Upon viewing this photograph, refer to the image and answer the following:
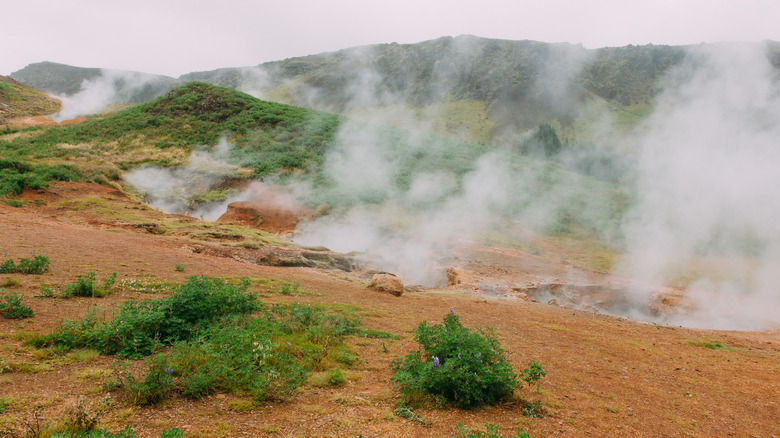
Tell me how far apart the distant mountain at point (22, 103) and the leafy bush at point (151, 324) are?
48.7 metres

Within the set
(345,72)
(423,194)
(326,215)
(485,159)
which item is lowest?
(326,215)

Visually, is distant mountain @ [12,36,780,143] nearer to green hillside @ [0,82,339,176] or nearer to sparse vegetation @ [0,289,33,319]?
green hillside @ [0,82,339,176]

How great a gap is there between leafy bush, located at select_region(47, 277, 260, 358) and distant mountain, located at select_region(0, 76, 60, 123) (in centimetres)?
4868

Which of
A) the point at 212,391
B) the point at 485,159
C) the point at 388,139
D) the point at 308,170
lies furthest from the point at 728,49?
the point at 212,391

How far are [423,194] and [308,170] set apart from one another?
9800 millimetres

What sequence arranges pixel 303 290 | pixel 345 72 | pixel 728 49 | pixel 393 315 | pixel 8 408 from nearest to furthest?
1. pixel 8 408
2. pixel 393 315
3. pixel 303 290
4. pixel 728 49
5. pixel 345 72

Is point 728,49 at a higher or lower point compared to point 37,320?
higher

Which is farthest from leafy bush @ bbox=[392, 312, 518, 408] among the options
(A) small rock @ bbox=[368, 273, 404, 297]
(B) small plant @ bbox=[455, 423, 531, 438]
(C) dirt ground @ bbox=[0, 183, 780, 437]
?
(A) small rock @ bbox=[368, 273, 404, 297]

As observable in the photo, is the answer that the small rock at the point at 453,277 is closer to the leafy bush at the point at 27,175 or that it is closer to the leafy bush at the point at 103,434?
the leafy bush at the point at 103,434

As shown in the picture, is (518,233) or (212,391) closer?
(212,391)

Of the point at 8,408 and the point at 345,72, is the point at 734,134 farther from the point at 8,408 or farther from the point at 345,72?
the point at 345,72

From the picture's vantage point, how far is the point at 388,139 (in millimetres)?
41781

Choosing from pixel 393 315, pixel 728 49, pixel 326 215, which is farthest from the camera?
pixel 728 49

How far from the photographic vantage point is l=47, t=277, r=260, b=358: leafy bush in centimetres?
458
